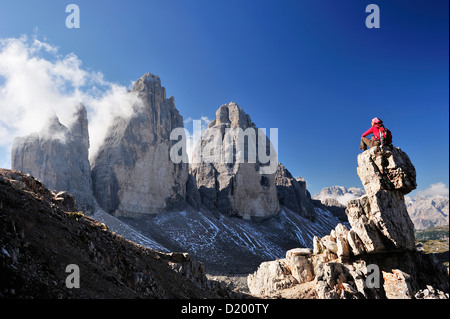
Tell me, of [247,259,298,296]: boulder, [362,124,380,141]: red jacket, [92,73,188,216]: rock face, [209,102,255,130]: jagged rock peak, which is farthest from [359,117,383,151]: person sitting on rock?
[209,102,255,130]: jagged rock peak

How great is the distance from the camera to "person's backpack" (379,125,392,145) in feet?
74.5

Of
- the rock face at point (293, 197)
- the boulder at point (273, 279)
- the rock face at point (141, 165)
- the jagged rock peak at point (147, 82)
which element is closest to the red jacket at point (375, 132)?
the boulder at point (273, 279)

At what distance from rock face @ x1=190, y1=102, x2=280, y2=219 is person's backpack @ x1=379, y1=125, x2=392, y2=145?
10961cm

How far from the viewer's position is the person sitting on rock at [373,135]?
22.3m

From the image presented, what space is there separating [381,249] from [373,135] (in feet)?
28.8

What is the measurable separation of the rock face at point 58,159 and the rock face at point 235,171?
5402 cm

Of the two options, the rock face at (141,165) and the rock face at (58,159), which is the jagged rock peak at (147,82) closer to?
the rock face at (141,165)

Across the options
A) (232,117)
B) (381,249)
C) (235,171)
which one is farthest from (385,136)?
(232,117)

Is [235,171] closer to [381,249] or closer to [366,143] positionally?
[366,143]

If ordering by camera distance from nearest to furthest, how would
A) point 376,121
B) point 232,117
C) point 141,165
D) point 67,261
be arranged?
point 67,261, point 376,121, point 141,165, point 232,117

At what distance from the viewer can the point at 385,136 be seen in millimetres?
22750

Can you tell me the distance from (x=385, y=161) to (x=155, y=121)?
103686 mm

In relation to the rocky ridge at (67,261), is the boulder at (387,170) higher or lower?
higher

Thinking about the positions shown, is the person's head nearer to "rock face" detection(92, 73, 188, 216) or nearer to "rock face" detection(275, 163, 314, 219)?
"rock face" detection(92, 73, 188, 216)
